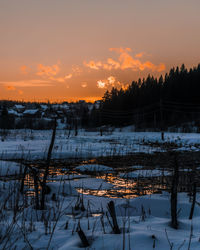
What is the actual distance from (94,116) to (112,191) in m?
62.2

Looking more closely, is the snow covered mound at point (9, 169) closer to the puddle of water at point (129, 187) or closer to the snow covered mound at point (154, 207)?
the puddle of water at point (129, 187)

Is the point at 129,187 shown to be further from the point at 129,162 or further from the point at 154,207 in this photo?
the point at 129,162

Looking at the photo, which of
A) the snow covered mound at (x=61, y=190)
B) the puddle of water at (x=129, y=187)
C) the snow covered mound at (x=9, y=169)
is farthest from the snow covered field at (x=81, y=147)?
the snow covered mound at (x=61, y=190)

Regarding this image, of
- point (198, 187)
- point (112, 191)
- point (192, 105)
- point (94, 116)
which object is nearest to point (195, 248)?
point (112, 191)

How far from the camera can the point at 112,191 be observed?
473 cm

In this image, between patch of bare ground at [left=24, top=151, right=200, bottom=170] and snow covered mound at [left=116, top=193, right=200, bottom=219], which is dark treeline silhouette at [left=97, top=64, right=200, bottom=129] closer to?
patch of bare ground at [left=24, top=151, right=200, bottom=170]

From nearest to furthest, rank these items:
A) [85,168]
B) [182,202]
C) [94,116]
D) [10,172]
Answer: [182,202], [10,172], [85,168], [94,116]

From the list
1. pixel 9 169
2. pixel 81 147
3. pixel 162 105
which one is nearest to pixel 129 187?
pixel 9 169

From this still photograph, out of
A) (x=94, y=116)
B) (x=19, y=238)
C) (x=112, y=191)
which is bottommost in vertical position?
(x=112, y=191)

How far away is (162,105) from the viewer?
47281mm

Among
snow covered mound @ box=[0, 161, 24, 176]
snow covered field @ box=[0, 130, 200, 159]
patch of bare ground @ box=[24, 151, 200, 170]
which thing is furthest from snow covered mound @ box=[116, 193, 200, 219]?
snow covered field @ box=[0, 130, 200, 159]

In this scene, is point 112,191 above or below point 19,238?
below

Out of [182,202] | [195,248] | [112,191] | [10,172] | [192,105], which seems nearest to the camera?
[195,248]

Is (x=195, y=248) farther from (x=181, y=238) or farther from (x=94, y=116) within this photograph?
(x=94, y=116)
